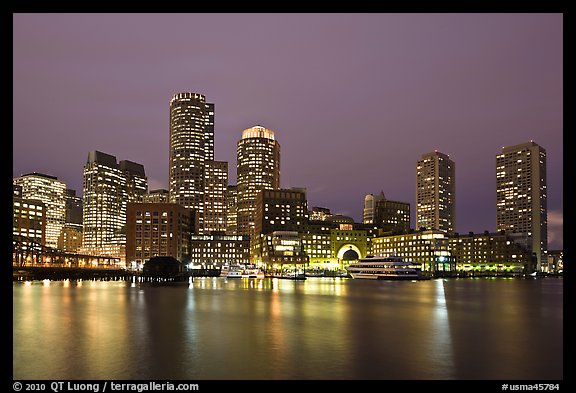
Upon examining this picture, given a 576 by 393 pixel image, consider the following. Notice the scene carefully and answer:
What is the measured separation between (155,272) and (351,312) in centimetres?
13723

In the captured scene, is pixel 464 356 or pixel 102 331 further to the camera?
pixel 102 331
